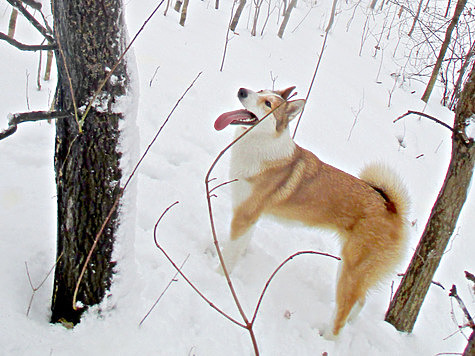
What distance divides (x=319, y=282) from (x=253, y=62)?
525 cm

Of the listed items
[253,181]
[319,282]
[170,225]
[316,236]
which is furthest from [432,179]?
[170,225]

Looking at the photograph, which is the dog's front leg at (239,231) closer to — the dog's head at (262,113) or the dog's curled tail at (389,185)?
the dog's head at (262,113)

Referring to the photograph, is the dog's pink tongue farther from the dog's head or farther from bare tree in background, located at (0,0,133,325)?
bare tree in background, located at (0,0,133,325)

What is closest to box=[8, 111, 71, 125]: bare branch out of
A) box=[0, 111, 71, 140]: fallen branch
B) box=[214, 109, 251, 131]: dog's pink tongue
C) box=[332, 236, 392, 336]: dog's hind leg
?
box=[0, 111, 71, 140]: fallen branch

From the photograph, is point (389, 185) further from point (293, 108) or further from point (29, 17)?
point (29, 17)

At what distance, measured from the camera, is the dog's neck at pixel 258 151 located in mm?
2746

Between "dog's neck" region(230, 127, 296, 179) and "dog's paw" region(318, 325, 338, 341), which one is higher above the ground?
"dog's neck" region(230, 127, 296, 179)

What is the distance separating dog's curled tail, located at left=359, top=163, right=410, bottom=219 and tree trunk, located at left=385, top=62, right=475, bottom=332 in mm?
229

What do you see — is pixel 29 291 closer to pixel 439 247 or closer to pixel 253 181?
pixel 253 181

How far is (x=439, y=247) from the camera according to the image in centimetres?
249

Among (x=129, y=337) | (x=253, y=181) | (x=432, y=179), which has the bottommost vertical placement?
(x=432, y=179)

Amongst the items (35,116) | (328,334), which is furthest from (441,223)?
(35,116)

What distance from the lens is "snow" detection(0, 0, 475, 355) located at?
72.3 inches

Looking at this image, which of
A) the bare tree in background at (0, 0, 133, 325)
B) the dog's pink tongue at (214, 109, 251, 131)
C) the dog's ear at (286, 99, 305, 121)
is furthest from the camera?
the dog's ear at (286, 99, 305, 121)
